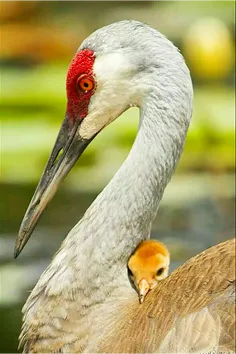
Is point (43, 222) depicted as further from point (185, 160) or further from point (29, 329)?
point (29, 329)

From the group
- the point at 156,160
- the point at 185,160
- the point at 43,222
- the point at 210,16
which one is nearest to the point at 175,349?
the point at 156,160

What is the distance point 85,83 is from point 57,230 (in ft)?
6.61

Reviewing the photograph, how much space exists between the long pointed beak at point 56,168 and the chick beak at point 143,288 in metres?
0.51

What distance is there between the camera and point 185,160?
21.9ft

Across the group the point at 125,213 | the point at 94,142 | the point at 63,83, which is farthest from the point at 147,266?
the point at 63,83

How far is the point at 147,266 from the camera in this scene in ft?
13.0

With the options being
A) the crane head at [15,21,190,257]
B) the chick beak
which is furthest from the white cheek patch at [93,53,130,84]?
the chick beak

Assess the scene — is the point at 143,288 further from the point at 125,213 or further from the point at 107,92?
the point at 107,92

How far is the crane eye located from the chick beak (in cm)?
71

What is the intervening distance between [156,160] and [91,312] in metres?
0.57

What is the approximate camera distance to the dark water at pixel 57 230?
17.2 ft

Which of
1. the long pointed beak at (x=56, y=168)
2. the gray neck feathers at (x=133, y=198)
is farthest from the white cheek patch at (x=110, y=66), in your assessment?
the long pointed beak at (x=56, y=168)

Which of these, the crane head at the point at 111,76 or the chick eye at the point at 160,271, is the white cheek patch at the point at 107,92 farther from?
the chick eye at the point at 160,271

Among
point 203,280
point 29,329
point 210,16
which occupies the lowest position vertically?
point 210,16
